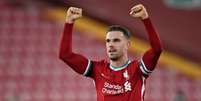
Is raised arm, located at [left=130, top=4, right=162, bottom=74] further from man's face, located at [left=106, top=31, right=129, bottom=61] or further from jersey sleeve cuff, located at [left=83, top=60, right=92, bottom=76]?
jersey sleeve cuff, located at [left=83, top=60, right=92, bottom=76]

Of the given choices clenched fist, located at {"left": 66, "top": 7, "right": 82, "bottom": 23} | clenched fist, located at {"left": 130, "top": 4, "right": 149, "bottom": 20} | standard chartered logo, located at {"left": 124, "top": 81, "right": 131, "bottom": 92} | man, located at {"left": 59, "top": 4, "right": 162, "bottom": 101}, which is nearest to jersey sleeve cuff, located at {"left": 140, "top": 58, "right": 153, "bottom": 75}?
man, located at {"left": 59, "top": 4, "right": 162, "bottom": 101}

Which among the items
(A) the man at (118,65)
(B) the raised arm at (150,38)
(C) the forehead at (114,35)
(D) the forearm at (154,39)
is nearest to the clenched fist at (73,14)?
(A) the man at (118,65)

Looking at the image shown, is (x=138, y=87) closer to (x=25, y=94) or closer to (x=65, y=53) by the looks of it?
(x=65, y=53)

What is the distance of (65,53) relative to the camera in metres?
4.00

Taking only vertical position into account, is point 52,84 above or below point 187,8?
below

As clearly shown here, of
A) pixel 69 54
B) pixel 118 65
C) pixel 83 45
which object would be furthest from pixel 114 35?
pixel 83 45

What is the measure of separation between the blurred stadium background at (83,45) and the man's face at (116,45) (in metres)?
3.06

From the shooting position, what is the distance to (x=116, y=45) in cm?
393

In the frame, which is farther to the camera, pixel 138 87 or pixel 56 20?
pixel 56 20

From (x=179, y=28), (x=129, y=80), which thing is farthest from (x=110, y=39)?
(x=179, y=28)

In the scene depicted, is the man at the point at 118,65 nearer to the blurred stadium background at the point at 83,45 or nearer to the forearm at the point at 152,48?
the forearm at the point at 152,48

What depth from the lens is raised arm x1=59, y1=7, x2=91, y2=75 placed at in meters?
3.99

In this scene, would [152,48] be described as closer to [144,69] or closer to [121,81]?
[144,69]

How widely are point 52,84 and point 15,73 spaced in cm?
40
